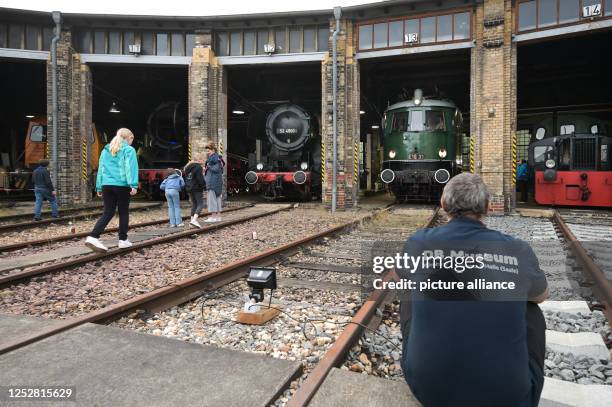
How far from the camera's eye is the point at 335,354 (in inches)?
103

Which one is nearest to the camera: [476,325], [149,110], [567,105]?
[476,325]

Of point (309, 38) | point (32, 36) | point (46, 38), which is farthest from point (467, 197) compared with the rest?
point (32, 36)

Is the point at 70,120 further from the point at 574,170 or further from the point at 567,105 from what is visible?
the point at 567,105

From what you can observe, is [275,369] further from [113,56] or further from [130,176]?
[113,56]

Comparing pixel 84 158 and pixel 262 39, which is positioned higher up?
pixel 262 39

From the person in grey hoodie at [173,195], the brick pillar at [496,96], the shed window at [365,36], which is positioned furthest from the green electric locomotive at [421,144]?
the person in grey hoodie at [173,195]

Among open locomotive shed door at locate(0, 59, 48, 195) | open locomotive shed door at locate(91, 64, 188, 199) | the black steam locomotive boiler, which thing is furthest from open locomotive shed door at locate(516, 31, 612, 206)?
open locomotive shed door at locate(0, 59, 48, 195)

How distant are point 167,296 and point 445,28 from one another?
1231 centimetres

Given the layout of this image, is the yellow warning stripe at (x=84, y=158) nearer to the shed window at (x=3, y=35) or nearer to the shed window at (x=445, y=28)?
the shed window at (x=3, y=35)

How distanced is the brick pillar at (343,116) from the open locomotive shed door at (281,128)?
90 cm

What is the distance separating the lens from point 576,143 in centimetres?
1266

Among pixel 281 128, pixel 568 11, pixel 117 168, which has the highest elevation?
pixel 568 11

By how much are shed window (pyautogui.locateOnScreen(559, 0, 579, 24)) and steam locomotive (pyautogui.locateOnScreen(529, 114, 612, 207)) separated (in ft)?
10.5

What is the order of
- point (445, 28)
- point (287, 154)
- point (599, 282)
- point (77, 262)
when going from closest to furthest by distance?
1. point (599, 282)
2. point (77, 262)
3. point (445, 28)
4. point (287, 154)
